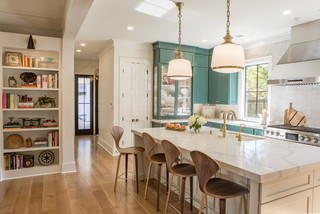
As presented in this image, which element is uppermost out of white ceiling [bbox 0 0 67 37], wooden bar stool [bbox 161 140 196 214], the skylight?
white ceiling [bbox 0 0 67 37]

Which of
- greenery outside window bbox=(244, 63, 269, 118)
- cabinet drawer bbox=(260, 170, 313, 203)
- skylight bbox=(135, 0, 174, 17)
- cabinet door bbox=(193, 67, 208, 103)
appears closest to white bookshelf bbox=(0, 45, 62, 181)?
skylight bbox=(135, 0, 174, 17)

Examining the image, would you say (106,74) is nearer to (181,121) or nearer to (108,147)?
(108,147)

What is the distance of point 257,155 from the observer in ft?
6.75

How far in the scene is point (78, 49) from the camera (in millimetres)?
6352

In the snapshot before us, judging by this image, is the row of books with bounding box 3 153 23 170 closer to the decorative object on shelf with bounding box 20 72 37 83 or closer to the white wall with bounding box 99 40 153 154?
the decorative object on shelf with bounding box 20 72 37 83

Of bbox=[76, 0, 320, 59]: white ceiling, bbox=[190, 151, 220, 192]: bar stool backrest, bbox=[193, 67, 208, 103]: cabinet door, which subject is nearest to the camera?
bbox=[190, 151, 220, 192]: bar stool backrest

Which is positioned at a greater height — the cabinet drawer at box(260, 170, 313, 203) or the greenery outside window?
the greenery outside window

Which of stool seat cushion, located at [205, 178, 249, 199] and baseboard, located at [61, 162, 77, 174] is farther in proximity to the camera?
baseboard, located at [61, 162, 77, 174]

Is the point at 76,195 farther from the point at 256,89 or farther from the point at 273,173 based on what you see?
the point at 256,89

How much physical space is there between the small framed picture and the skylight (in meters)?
2.30

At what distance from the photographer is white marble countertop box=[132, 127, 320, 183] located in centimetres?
165

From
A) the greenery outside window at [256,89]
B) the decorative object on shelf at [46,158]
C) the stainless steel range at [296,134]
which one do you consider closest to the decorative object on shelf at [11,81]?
the decorative object on shelf at [46,158]

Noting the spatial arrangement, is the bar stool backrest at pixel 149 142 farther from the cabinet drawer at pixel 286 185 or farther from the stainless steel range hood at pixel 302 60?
the stainless steel range hood at pixel 302 60

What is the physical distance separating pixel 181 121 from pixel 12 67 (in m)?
3.71
